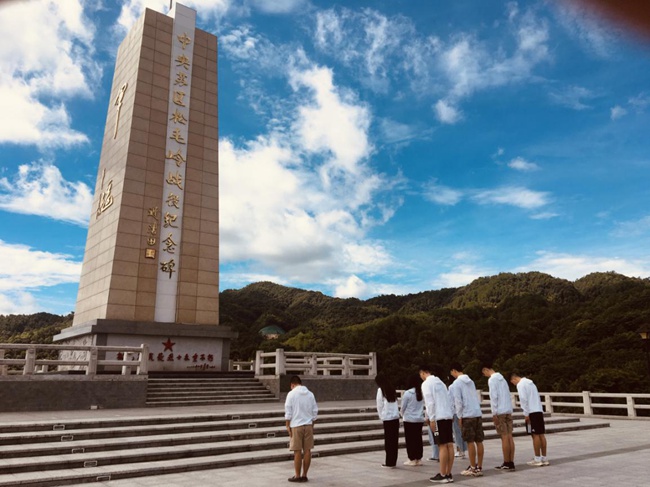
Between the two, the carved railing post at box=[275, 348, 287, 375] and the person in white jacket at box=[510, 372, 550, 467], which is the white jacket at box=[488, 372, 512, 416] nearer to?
the person in white jacket at box=[510, 372, 550, 467]

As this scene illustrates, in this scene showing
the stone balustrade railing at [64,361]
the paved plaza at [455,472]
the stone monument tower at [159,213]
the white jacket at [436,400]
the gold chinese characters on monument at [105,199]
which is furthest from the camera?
the gold chinese characters on monument at [105,199]

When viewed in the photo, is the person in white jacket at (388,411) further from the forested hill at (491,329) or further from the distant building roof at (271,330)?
the distant building roof at (271,330)

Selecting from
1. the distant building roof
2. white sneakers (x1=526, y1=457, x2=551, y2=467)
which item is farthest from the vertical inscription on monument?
the distant building roof

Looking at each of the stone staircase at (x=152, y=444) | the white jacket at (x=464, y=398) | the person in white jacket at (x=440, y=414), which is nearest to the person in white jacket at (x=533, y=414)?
the white jacket at (x=464, y=398)

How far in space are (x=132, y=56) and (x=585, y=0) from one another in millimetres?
22999

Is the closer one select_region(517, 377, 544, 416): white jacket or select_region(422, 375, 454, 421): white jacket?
select_region(422, 375, 454, 421): white jacket

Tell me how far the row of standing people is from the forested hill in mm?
2124

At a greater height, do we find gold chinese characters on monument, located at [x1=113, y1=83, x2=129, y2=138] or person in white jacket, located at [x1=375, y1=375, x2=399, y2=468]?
gold chinese characters on monument, located at [x1=113, y1=83, x2=129, y2=138]

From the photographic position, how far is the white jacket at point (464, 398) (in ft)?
26.4

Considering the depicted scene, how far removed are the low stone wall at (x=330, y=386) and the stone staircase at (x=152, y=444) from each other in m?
4.40

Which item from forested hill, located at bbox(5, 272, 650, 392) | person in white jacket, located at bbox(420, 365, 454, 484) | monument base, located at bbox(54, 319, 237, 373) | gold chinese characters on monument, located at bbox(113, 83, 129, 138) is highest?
gold chinese characters on monument, located at bbox(113, 83, 129, 138)

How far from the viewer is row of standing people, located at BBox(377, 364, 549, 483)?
7797 millimetres

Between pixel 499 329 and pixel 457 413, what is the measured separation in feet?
128

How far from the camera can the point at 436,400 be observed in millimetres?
7781
